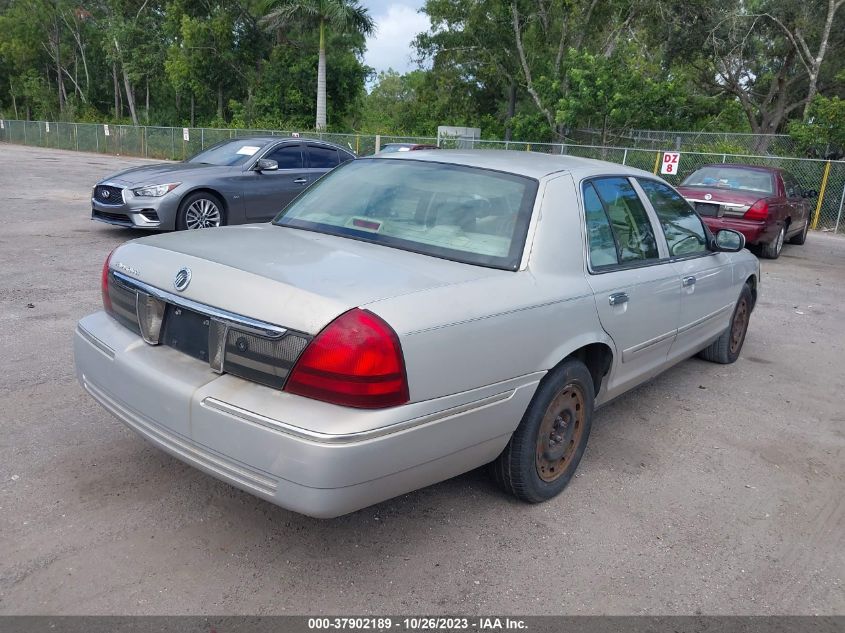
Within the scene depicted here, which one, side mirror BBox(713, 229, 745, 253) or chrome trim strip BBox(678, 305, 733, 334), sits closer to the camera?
chrome trim strip BBox(678, 305, 733, 334)

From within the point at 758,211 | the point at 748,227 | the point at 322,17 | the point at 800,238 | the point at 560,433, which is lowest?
the point at 800,238

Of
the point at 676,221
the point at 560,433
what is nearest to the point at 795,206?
the point at 676,221

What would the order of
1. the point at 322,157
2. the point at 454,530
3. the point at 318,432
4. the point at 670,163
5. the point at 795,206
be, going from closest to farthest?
1. the point at 318,432
2. the point at 454,530
3. the point at 322,157
4. the point at 795,206
5. the point at 670,163

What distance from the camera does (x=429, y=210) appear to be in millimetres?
3609

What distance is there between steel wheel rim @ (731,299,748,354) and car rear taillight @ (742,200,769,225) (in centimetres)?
615

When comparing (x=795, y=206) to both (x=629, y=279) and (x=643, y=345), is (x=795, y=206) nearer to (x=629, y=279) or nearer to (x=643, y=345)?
(x=643, y=345)

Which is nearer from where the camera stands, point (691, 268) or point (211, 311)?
point (211, 311)

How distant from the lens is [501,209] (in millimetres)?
3451

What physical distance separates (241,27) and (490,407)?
149ft

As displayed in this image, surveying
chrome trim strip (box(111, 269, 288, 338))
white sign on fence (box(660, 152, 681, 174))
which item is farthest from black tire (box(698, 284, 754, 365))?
white sign on fence (box(660, 152, 681, 174))

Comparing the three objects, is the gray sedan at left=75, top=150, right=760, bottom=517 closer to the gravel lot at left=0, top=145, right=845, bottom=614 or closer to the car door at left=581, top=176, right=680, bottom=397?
the car door at left=581, top=176, right=680, bottom=397

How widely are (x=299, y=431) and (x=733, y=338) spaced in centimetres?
456

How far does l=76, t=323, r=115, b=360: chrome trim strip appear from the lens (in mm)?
3122

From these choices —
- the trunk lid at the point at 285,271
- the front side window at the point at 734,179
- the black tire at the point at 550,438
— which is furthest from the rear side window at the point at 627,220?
the front side window at the point at 734,179
